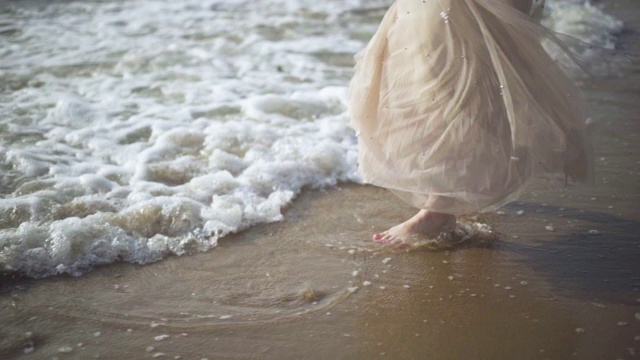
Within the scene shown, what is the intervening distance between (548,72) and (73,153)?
106 inches

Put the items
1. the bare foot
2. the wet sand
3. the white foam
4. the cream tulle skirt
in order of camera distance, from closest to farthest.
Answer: the wet sand → the cream tulle skirt → the bare foot → the white foam

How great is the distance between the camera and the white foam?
10.3 feet

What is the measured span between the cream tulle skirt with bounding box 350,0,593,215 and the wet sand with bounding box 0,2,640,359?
35 cm

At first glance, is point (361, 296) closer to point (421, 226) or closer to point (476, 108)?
point (421, 226)

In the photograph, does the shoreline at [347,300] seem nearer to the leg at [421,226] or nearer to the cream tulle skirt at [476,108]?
the leg at [421,226]

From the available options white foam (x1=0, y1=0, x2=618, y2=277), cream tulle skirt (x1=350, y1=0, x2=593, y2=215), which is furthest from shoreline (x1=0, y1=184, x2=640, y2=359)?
cream tulle skirt (x1=350, y1=0, x2=593, y2=215)

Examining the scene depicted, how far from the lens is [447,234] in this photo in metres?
3.06

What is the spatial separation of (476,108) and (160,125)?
2435 millimetres

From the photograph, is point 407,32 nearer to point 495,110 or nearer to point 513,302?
point 495,110

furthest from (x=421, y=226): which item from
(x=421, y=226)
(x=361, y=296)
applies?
(x=361, y=296)

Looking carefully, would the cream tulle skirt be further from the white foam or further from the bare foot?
the white foam

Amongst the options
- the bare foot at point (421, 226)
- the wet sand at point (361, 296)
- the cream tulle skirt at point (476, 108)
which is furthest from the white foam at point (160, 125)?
the cream tulle skirt at point (476, 108)

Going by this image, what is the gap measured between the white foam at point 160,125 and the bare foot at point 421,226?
25.6 inches

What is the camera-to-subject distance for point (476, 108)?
8.70 feet
